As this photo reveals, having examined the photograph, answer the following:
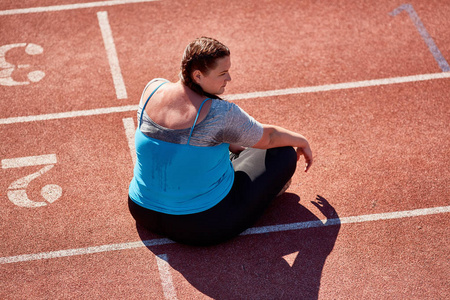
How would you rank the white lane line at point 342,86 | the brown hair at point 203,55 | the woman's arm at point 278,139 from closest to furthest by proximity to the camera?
1. the brown hair at point 203,55
2. the woman's arm at point 278,139
3. the white lane line at point 342,86

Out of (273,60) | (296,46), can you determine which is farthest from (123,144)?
(296,46)

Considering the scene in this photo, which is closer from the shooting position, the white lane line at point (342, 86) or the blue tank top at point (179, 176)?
the blue tank top at point (179, 176)

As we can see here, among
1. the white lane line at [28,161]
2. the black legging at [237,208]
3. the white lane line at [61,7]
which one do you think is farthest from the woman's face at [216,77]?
the white lane line at [61,7]

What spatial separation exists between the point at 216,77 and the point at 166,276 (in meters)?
1.80

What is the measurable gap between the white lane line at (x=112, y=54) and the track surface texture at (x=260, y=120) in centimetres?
2

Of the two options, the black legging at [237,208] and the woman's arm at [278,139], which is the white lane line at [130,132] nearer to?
the black legging at [237,208]

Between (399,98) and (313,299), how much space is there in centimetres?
286

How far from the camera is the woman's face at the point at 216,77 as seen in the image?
13.6 feet

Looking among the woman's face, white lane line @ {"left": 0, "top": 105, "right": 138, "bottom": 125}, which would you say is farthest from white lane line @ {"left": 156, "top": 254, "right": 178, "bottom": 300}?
white lane line @ {"left": 0, "top": 105, "right": 138, "bottom": 125}

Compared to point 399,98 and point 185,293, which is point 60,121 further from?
point 399,98

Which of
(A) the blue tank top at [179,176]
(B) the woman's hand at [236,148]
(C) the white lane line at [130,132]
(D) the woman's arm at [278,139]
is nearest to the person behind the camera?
(A) the blue tank top at [179,176]

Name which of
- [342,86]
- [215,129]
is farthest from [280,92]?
[215,129]

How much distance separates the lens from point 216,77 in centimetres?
419

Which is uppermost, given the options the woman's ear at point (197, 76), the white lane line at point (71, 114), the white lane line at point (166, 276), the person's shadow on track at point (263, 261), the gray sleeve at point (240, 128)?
the woman's ear at point (197, 76)
